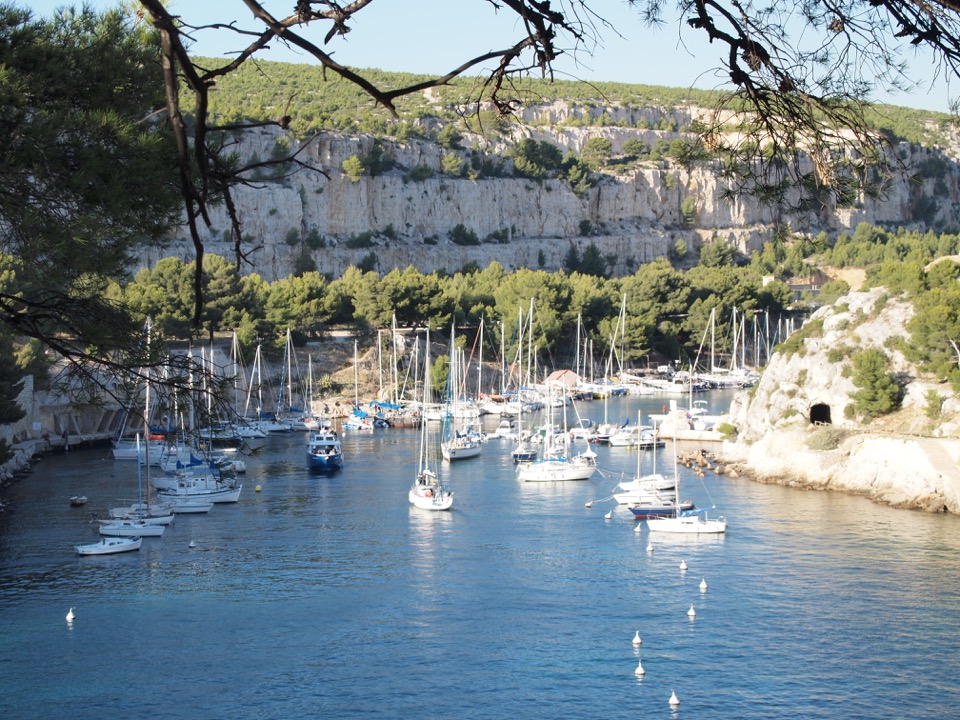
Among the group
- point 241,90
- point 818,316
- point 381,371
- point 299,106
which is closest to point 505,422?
point 381,371

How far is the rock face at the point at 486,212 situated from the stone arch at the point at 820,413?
89.7 feet

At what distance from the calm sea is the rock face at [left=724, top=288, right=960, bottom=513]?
107 cm

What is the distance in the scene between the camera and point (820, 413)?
107ft

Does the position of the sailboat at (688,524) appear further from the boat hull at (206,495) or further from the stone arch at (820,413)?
the boat hull at (206,495)

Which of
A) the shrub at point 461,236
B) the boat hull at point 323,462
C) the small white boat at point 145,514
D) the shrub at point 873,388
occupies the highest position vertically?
the shrub at point 461,236

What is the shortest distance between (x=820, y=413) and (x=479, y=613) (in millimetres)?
17217

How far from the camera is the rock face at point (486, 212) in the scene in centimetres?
6631

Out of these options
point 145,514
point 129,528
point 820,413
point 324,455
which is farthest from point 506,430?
point 129,528

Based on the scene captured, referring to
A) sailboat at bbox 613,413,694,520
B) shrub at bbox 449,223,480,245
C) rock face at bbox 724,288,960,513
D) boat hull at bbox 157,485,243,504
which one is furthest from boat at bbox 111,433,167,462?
shrub at bbox 449,223,480,245

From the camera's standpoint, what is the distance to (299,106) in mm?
79812

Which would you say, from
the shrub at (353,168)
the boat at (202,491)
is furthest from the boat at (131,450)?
the shrub at (353,168)

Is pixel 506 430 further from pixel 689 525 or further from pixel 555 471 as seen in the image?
pixel 689 525

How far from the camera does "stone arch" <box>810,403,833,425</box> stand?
32.3 m

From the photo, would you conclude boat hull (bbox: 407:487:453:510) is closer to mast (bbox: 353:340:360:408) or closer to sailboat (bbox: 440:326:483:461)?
sailboat (bbox: 440:326:483:461)
